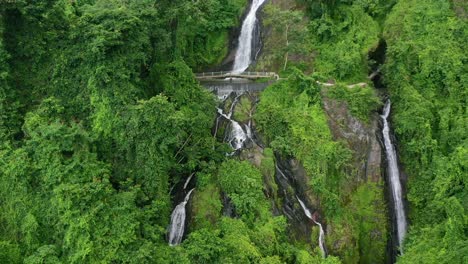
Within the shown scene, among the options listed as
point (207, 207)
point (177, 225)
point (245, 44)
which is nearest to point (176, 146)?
point (207, 207)

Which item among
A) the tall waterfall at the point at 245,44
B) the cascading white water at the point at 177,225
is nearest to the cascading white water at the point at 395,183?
the tall waterfall at the point at 245,44

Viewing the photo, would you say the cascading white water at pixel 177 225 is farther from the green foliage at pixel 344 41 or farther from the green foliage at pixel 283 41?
the green foliage at pixel 344 41

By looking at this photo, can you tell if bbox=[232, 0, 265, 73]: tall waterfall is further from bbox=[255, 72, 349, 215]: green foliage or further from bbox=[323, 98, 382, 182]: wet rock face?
bbox=[323, 98, 382, 182]: wet rock face

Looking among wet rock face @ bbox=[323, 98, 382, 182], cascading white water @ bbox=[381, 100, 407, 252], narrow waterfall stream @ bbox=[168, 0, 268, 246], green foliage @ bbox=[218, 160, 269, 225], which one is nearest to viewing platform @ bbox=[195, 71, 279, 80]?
narrow waterfall stream @ bbox=[168, 0, 268, 246]

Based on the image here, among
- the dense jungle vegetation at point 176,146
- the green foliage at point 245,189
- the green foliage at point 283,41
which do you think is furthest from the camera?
the green foliage at point 283,41

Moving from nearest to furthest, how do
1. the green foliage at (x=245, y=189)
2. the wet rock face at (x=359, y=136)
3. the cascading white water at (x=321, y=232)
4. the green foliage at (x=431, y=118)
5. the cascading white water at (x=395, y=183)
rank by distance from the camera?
the green foliage at (x=431, y=118), the green foliage at (x=245, y=189), the cascading white water at (x=321, y=232), the cascading white water at (x=395, y=183), the wet rock face at (x=359, y=136)

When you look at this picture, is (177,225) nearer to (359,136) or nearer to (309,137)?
(309,137)

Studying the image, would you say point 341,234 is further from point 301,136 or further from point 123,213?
point 123,213
